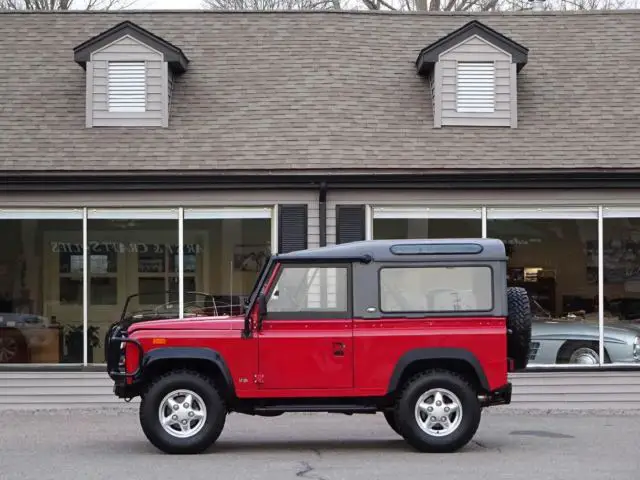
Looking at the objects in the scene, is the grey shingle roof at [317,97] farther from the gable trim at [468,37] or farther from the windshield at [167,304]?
the windshield at [167,304]

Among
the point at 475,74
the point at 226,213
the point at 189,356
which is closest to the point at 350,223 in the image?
the point at 226,213

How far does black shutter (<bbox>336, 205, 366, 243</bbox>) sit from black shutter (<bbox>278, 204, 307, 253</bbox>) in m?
0.46

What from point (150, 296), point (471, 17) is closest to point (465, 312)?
point (150, 296)

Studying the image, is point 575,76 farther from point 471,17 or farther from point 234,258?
point 234,258

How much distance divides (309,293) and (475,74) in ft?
20.7

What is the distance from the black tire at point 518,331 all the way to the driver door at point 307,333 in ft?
5.23

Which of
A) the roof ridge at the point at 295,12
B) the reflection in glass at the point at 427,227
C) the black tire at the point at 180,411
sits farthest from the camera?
the roof ridge at the point at 295,12

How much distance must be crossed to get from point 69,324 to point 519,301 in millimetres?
6838

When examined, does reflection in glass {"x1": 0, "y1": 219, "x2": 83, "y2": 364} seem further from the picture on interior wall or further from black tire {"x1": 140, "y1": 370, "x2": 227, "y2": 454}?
black tire {"x1": 140, "y1": 370, "x2": 227, "y2": 454}

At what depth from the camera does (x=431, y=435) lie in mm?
11062

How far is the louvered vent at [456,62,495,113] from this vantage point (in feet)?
53.9

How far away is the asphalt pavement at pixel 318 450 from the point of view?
9984 millimetres

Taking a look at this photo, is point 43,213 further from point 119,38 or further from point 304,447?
point 304,447

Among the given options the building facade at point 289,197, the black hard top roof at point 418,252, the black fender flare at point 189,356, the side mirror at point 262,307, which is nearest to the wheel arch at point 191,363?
the black fender flare at point 189,356
